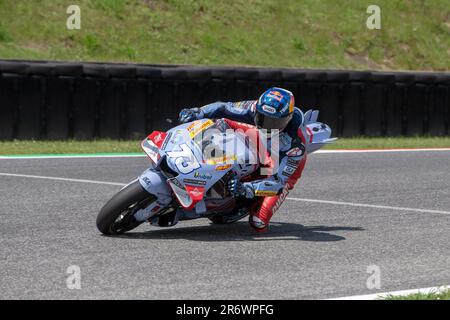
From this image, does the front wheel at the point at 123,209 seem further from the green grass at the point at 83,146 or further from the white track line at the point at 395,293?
the green grass at the point at 83,146

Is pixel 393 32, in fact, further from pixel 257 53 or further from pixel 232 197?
pixel 232 197

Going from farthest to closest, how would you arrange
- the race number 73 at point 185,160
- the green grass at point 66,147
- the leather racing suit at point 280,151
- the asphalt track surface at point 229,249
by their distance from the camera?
the green grass at point 66,147, the leather racing suit at point 280,151, the race number 73 at point 185,160, the asphalt track surface at point 229,249

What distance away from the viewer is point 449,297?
19.7 ft

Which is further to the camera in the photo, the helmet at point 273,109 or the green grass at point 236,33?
the green grass at point 236,33

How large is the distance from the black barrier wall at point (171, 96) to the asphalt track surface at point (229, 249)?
12.7 ft

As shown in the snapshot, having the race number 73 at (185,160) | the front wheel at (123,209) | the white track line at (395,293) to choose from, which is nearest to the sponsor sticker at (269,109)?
the race number 73 at (185,160)

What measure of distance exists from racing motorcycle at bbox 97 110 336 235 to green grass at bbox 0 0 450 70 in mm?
13390

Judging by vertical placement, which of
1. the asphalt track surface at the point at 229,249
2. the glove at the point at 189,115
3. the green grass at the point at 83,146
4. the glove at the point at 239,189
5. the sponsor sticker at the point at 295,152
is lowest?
the green grass at the point at 83,146

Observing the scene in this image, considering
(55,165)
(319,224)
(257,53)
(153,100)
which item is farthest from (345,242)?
(257,53)

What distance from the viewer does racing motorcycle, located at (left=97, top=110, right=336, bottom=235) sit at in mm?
7719

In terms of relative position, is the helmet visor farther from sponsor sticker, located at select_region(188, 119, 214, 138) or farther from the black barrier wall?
the black barrier wall

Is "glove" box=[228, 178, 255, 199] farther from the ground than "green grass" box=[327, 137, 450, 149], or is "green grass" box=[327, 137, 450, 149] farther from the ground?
"glove" box=[228, 178, 255, 199]

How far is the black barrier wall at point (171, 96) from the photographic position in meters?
15.5

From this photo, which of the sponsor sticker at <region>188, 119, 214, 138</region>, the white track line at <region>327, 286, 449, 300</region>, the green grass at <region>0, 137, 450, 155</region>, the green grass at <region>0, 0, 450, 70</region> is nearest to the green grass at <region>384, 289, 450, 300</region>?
the white track line at <region>327, 286, 449, 300</region>
